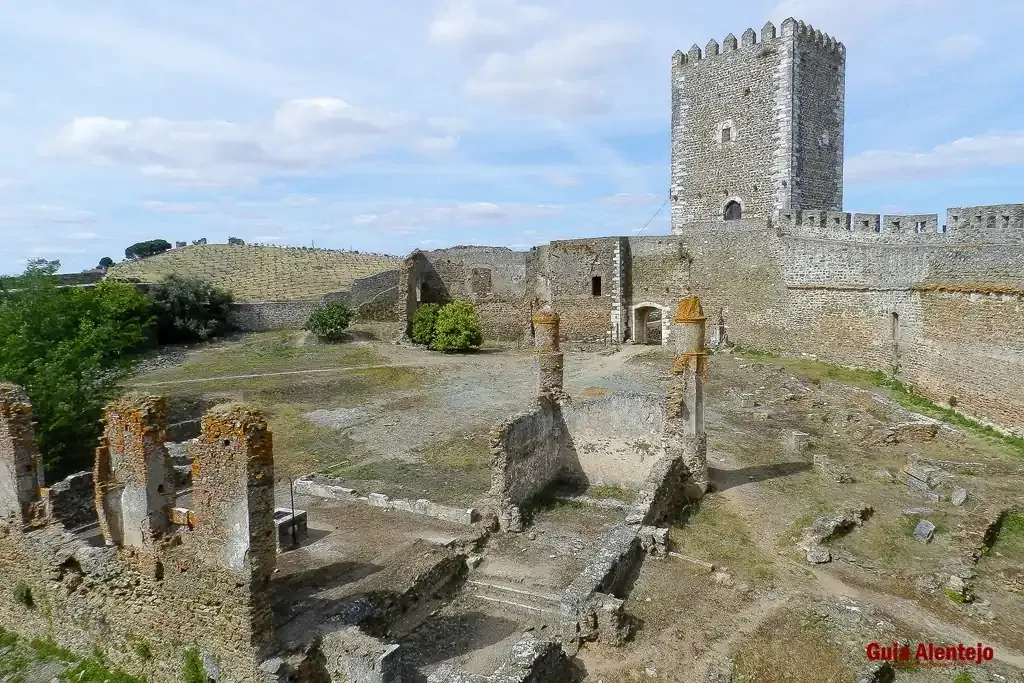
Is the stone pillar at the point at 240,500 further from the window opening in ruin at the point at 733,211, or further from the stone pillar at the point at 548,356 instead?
the window opening in ruin at the point at 733,211

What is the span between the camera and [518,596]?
30.2 ft

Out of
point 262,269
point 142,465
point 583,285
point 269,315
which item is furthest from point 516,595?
point 262,269

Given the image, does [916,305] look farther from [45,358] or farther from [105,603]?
[45,358]

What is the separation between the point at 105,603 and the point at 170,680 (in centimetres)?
133

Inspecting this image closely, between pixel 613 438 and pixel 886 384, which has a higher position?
pixel 613 438

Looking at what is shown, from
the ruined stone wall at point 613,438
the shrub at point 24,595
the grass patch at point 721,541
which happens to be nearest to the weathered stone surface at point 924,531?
the grass patch at point 721,541

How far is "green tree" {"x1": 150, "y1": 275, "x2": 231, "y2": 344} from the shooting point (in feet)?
108

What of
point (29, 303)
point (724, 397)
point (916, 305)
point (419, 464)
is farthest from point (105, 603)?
point (916, 305)

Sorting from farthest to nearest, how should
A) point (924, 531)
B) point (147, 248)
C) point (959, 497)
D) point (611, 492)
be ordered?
1. point (147, 248)
2. point (611, 492)
3. point (959, 497)
4. point (924, 531)

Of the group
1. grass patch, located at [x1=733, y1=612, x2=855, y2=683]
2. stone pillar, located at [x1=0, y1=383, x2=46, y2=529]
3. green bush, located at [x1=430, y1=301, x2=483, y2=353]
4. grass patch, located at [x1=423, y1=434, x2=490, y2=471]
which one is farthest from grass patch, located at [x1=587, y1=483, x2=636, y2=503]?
green bush, located at [x1=430, y1=301, x2=483, y2=353]

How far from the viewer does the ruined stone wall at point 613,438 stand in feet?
42.0

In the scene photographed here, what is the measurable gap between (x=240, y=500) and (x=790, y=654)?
6.13m

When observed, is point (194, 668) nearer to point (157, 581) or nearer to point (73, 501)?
point (157, 581)

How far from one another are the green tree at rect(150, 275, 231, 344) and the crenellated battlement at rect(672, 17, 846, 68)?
2546cm
